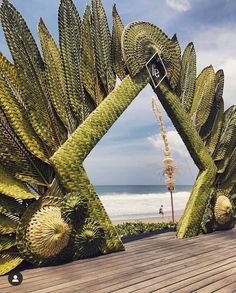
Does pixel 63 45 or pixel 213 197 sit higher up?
pixel 63 45

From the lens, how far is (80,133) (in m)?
7.02

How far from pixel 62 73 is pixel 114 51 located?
1.53 meters

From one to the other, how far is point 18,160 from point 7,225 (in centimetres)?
111

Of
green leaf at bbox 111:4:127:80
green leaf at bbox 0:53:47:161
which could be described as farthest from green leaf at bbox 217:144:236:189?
green leaf at bbox 0:53:47:161

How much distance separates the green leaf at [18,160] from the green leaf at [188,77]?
4.76 m

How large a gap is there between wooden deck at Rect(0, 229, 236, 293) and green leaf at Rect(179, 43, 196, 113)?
396 centimetres

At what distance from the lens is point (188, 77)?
9.97m

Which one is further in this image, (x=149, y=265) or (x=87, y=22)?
(x=87, y=22)

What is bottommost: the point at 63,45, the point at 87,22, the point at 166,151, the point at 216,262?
the point at 216,262

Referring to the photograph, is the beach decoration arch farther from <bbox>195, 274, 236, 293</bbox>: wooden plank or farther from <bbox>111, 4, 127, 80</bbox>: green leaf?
<bbox>195, 274, 236, 293</bbox>: wooden plank

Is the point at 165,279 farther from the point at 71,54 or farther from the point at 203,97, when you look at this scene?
the point at 203,97

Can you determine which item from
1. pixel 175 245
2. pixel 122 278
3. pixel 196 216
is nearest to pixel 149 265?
pixel 122 278

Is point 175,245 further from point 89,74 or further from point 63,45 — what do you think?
point 63,45

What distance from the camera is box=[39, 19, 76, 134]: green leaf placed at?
692 cm
